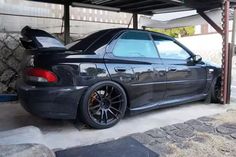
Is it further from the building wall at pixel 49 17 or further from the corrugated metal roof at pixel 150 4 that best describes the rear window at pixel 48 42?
Result: the building wall at pixel 49 17

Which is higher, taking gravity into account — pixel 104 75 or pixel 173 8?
pixel 173 8

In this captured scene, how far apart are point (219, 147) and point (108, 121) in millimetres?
1376

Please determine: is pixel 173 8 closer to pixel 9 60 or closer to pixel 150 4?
pixel 150 4

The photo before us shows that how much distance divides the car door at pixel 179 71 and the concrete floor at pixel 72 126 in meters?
0.30

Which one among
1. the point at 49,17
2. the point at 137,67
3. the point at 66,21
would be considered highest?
the point at 49,17

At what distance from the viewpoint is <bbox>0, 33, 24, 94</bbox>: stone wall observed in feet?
17.3

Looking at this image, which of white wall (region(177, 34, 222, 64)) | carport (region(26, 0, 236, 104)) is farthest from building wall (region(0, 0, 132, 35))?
white wall (region(177, 34, 222, 64))

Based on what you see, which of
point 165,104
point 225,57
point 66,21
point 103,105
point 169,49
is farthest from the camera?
point 66,21

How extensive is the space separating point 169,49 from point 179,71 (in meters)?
0.38

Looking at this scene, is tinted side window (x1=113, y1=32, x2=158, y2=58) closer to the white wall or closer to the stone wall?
the stone wall

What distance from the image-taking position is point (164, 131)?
3248 millimetres

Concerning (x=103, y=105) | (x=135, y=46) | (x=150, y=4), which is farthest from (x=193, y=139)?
(x=150, y=4)

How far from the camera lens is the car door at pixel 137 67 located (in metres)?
3.44

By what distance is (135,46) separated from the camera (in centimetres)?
374
